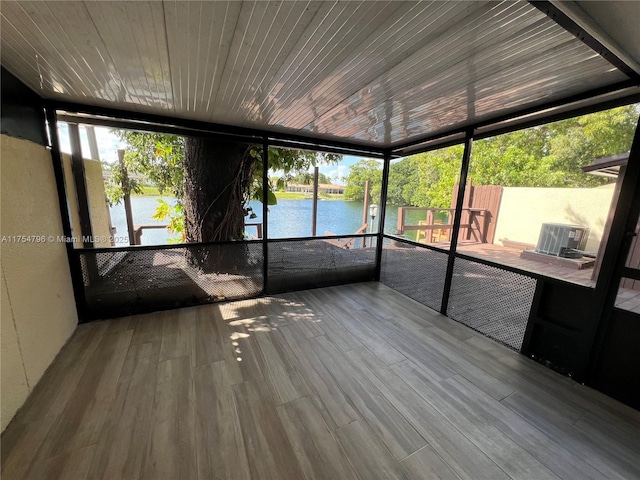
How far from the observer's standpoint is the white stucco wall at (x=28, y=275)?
1.50m

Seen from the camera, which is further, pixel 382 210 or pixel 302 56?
pixel 382 210

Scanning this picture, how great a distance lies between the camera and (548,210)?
5.46 meters

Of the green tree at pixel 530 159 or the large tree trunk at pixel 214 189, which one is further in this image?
the green tree at pixel 530 159

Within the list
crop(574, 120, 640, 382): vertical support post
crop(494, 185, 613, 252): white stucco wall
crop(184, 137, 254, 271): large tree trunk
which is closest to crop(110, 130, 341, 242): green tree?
crop(184, 137, 254, 271): large tree trunk

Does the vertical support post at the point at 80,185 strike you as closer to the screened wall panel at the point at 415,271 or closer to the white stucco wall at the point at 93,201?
the white stucco wall at the point at 93,201

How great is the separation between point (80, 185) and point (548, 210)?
803cm

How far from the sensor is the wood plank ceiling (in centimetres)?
101

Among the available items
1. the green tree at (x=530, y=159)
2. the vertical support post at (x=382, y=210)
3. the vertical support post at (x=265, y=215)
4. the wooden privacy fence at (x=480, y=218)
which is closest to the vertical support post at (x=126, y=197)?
the vertical support post at (x=265, y=215)

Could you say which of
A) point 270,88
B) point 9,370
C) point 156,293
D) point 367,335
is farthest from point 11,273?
point 367,335

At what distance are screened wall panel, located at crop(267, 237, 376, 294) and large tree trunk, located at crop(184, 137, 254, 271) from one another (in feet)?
1.90

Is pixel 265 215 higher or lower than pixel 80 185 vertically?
lower

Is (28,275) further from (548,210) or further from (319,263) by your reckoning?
(548,210)

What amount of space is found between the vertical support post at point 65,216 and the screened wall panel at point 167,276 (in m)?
0.04

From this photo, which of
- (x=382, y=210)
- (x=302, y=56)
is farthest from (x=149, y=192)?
(x=302, y=56)
